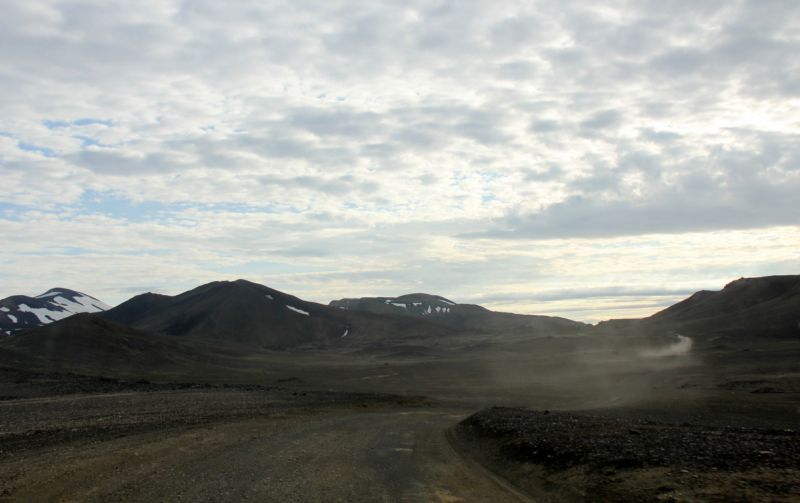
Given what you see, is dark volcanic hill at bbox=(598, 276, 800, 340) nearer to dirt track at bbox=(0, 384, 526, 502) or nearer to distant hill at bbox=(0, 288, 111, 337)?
dirt track at bbox=(0, 384, 526, 502)

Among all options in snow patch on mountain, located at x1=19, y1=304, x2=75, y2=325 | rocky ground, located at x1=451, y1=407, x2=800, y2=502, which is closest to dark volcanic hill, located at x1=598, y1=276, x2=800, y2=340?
rocky ground, located at x1=451, y1=407, x2=800, y2=502

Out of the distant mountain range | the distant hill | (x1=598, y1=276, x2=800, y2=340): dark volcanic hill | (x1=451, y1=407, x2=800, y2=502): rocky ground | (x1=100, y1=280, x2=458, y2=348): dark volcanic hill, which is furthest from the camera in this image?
the distant hill

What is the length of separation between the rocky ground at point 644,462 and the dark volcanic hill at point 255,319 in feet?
421

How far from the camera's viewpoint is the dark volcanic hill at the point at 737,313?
79688mm

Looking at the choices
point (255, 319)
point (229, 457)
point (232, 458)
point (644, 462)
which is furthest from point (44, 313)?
point (644, 462)

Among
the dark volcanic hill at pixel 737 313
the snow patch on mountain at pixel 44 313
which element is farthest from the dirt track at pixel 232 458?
the snow patch on mountain at pixel 44 313

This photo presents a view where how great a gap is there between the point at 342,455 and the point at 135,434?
7.34 meters

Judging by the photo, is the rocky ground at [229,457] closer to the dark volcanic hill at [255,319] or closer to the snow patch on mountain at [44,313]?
the dark volcanic hill at [255,319]

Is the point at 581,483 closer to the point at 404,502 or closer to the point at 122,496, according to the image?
the point at 404,502

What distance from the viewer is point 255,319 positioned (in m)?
149

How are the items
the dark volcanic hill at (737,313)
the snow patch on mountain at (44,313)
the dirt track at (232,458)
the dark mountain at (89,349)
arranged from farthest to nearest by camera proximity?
1. the snow patch on mountain at (44,313)
2. the dark volcanic hill at (737,313)
3. the dark mountain at (89,349)
4. the dirt track at (232,458)

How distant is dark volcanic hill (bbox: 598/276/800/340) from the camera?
3137 inches

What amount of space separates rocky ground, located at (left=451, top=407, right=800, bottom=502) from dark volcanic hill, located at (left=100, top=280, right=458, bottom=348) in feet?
421

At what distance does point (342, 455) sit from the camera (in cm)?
1175
